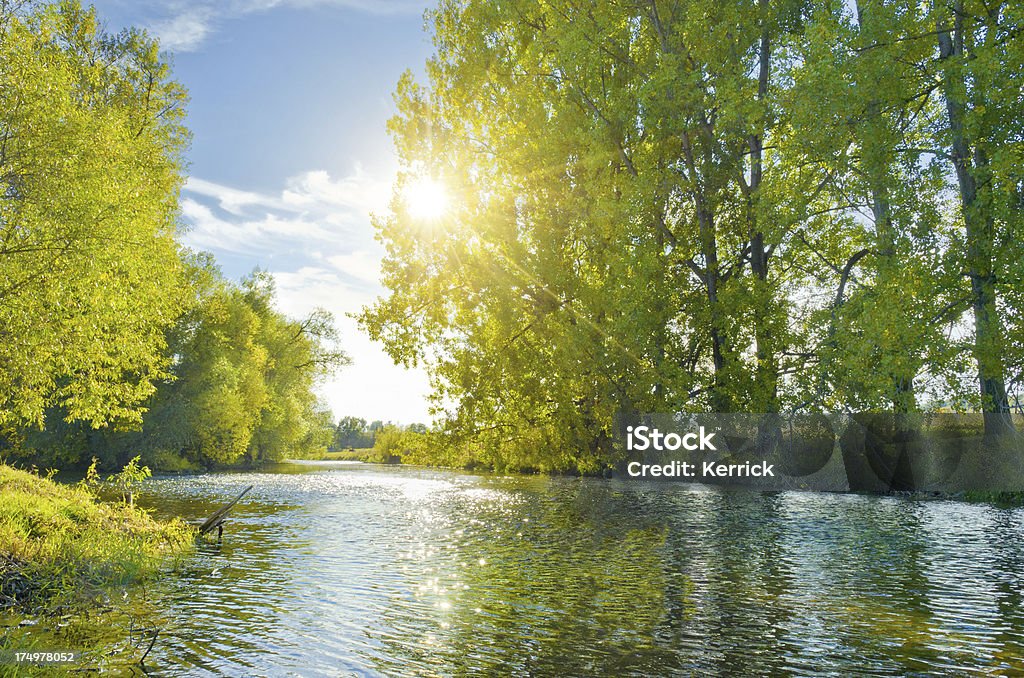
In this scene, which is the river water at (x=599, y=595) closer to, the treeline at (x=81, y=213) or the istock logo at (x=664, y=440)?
the treeline at (x=81, y=213)

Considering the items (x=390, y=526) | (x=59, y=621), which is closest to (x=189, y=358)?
(x=390, y=526)

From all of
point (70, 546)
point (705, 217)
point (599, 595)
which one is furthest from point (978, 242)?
point (70, 546)

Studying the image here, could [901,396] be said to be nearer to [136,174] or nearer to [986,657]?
[986,657]

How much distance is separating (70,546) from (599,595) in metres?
A: 9.26

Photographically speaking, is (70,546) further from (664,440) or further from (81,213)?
(664,440)

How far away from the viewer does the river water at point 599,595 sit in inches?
333

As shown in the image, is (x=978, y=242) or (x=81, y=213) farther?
(x=978, y=242)

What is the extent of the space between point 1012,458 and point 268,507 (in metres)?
26.7

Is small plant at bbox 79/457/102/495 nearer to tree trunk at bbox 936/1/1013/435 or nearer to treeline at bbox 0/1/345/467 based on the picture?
treeline at bbox 0/1/345/467

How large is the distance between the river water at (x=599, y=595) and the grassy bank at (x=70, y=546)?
879 mm

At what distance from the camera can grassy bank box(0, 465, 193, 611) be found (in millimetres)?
10594

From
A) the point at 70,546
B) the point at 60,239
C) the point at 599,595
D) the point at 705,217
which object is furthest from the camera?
the point at 705,217

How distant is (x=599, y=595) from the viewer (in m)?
11.8

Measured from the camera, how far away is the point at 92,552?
12.7 metres
